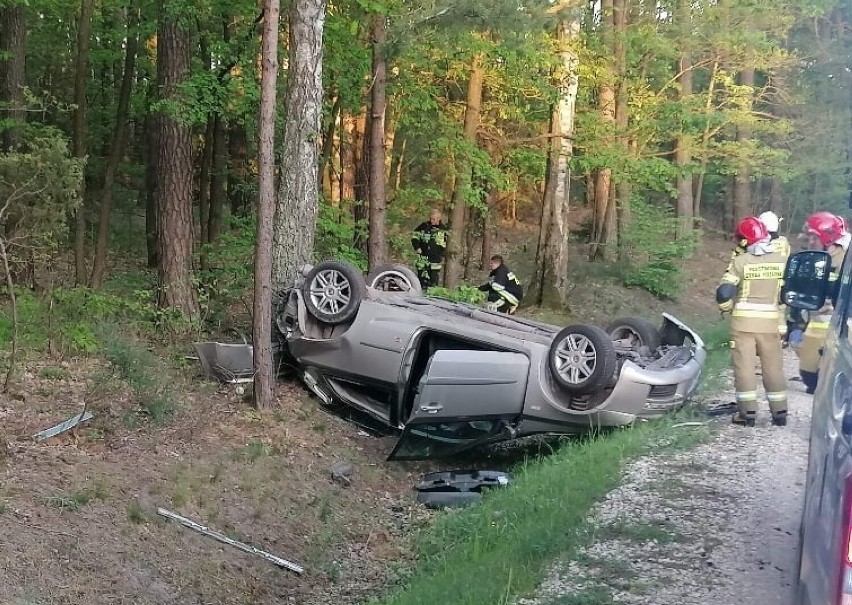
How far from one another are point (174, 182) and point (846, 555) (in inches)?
399

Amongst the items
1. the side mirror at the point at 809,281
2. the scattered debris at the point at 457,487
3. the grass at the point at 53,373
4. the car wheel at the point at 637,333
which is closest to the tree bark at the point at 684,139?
the car wheel at the point at 637,333

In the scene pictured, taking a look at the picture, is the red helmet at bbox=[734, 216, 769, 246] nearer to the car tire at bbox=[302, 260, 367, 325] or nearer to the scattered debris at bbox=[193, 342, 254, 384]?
the car tire at bbox=[302, 260, 367, 325]

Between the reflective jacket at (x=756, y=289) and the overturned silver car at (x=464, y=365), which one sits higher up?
the reflective jacket at (x=756, y=289)

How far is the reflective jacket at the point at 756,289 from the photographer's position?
274 inches

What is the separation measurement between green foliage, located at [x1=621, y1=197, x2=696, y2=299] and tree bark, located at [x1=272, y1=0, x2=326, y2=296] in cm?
1234

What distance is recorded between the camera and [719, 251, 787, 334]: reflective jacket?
22.8 ft

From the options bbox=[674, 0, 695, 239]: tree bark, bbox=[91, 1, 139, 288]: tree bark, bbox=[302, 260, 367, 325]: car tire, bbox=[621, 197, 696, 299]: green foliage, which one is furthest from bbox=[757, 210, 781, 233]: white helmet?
bbox=[621, 197, 696, 299]: green foliage

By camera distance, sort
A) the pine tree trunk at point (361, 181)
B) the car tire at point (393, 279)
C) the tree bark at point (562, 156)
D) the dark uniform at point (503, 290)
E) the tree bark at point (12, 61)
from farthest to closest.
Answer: the tree bark at point (562, 156) < the pine tree trunk at point (361, 181) < the tree bark at point (12, 61) < the dark uniform at point (503, 290) < the car tire at point (393, 279)

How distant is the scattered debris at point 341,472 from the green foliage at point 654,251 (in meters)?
13.6

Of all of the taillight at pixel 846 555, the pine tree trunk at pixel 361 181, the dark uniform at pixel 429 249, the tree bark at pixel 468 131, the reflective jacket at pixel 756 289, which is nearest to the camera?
the taillight at pixel 846 555

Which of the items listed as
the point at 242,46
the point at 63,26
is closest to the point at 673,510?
the point at 242,46

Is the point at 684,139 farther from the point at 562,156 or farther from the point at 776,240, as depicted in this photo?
the point at 776,240

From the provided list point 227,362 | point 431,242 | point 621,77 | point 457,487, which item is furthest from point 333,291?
point 621,77

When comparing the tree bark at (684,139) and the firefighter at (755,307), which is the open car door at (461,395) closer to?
the firefighter at (755,307)
